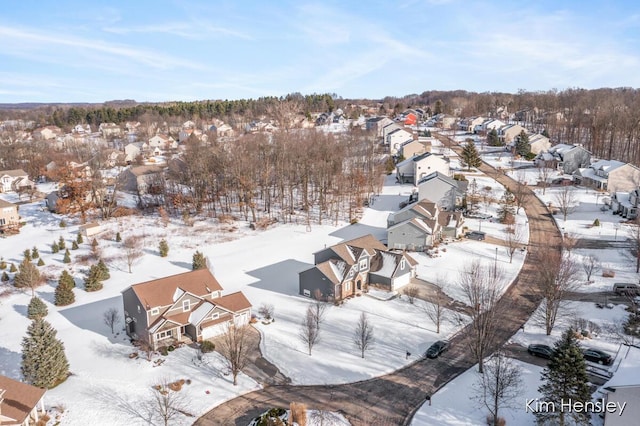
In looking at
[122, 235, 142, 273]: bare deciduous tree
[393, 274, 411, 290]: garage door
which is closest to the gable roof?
[122, 235, 142, 273]: bare deciduous tree

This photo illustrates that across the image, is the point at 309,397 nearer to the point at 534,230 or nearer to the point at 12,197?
the point at 534,230

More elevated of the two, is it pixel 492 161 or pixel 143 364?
pixel 492 161

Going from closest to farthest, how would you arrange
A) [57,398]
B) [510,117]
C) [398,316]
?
[57,398], [398,316], [510,117]

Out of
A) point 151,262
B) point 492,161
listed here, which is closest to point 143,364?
point 151,262

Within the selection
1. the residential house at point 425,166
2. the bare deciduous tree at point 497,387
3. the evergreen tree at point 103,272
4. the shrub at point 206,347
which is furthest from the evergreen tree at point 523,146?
the shrub at point 206,347

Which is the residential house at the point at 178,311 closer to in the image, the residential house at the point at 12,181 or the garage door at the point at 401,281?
the garage door at the point at 401,281
